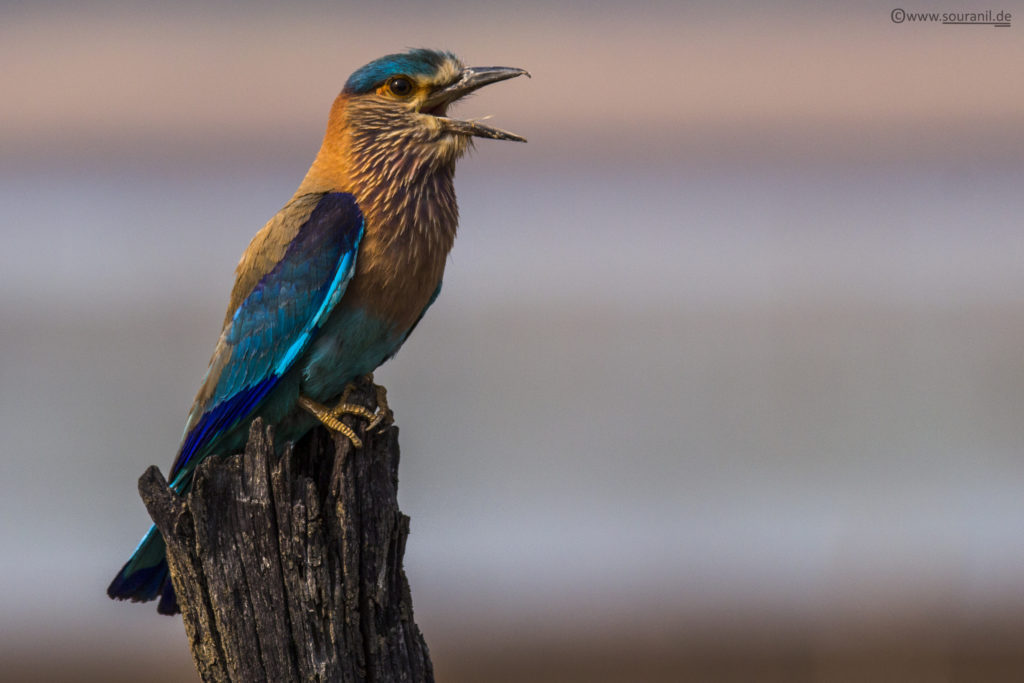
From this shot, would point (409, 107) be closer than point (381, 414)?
No

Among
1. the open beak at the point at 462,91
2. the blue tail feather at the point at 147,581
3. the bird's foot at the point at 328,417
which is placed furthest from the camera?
the open beak at the point at 462,91

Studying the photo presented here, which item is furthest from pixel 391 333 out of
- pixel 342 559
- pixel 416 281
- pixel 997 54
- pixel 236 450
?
pixel 997 54

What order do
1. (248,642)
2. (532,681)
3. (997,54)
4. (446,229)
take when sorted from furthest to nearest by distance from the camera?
(997,54) → (532,681) → (446,229) → (248,642)

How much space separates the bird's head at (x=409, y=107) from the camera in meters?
2.96

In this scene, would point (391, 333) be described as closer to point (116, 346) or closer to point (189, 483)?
point (189, 483)

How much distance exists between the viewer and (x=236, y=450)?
2.91 metres

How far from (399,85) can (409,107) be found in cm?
6

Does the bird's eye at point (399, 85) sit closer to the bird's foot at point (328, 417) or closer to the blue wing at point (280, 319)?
the blue wing at point (280, 319)

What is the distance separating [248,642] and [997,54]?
6.46 meters

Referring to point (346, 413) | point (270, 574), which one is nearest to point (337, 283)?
point (346, 413)

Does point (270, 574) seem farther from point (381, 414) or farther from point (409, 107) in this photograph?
point (409, 107)

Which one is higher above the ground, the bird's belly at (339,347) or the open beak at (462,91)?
the open beak at (462,91)

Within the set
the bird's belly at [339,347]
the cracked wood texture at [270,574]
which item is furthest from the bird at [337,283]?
the cracked wood texture at [270,574]

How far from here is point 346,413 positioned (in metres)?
2.66
